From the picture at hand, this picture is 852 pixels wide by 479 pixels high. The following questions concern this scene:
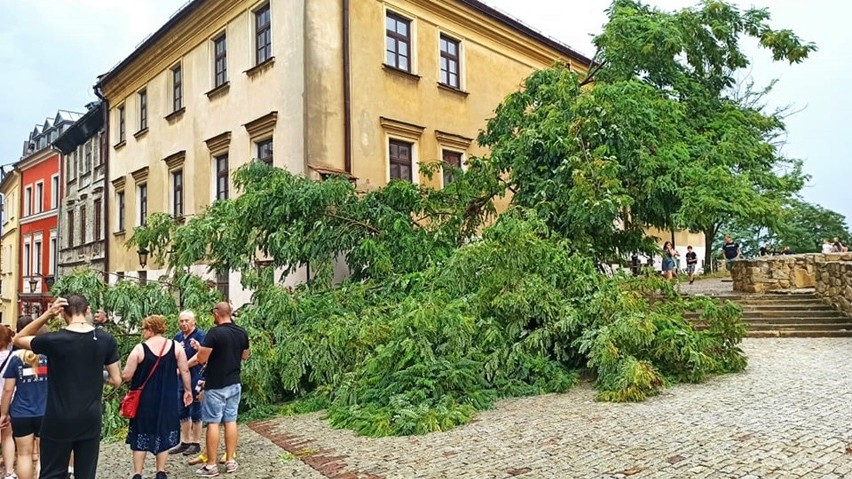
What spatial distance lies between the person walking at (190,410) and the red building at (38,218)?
2935 centimetres

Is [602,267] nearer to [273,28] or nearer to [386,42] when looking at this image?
[386,42]

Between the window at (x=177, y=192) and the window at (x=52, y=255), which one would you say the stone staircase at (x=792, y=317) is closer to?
the window at (x=177, y=192)

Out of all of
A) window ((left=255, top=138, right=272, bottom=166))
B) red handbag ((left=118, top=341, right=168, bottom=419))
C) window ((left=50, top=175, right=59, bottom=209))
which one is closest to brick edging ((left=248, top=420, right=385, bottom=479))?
red handbag ((left=118, top=341, right=168, bottom=419))

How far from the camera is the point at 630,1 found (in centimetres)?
1695

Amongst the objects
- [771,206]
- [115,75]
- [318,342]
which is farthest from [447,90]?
[115,75]

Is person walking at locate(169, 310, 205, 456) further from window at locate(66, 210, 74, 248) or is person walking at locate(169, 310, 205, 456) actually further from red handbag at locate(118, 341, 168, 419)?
window at locate(66, 210, 74, 248)

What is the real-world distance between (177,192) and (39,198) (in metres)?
22.9

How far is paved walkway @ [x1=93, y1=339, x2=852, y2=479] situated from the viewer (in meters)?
5.11

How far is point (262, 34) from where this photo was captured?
15.6 m

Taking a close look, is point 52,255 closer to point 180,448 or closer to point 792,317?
point 180,448

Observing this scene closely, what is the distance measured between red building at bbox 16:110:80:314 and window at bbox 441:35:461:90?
80.9 ft

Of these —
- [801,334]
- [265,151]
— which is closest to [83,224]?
[265,151]

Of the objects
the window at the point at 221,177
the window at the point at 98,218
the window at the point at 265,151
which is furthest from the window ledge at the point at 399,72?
the window at the point at 98,218

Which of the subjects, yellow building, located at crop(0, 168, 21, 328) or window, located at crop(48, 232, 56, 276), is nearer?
window, located at crop(48, 232, 56, 276)
